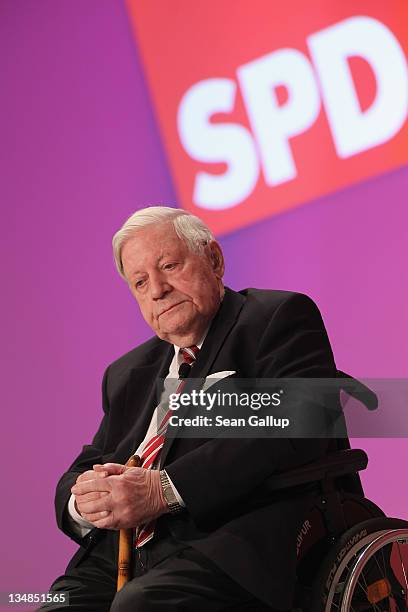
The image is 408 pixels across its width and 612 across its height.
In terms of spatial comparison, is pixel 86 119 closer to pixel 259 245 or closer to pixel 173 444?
pixel 259 245

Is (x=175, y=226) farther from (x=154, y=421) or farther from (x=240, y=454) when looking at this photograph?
(x=240, y=454)

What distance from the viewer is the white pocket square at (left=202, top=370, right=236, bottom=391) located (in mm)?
2242

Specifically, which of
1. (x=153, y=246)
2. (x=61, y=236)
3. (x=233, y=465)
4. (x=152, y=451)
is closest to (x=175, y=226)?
(x=153, y=246)

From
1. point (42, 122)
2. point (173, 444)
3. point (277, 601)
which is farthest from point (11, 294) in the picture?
point (277, 601)

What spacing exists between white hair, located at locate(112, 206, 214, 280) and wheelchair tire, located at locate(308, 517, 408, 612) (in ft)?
2.67

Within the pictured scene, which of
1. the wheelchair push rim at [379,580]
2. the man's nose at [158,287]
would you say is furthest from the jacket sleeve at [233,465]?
the man's nose at [158,287]

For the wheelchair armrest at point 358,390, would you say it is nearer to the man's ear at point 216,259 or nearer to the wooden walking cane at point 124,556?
the man's ear at point 216,259

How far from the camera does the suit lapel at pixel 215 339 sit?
230cm

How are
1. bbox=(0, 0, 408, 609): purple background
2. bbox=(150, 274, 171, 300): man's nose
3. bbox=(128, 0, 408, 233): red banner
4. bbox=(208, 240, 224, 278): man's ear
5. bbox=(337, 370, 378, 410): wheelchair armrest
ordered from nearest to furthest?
bbox=(337, 370, 378, 410): wheelchair armrest < bbox=(150, 274, 171, 300): man's nose < bbox=(208, 240, 224, 278): man's ear < bbox=(128, 0, 408, 233): red banner < bbox=(0, 0, 408, 609): purple background

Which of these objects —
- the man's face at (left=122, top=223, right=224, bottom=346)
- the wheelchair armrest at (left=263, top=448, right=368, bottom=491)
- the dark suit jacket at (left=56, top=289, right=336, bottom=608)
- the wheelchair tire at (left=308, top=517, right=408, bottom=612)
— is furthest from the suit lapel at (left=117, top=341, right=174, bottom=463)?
the wheelchair tire at (left=308, top=517, right=408, bottom=612)

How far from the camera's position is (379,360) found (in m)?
3.50

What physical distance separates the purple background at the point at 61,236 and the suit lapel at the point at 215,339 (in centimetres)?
134

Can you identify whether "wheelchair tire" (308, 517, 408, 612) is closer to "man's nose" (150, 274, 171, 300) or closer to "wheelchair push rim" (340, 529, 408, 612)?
"wheelchair push rim" (340, 529, 408, 612)

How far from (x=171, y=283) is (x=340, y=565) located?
81 cm
